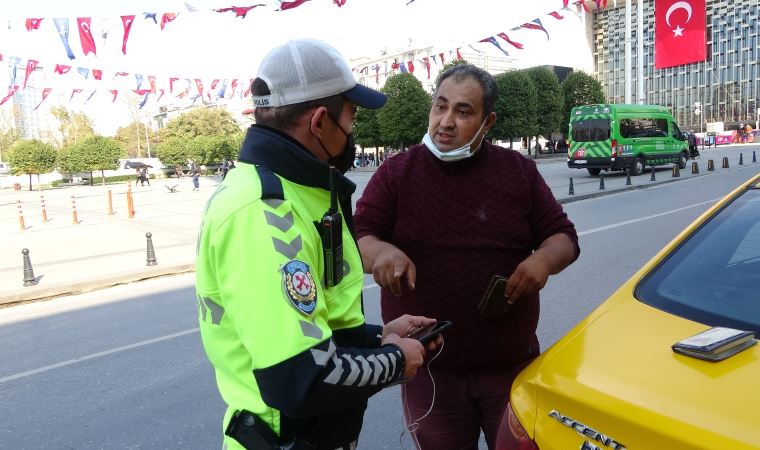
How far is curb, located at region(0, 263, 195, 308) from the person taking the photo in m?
7.24

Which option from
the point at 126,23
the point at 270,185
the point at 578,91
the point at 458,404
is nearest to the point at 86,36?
the point at 126,23

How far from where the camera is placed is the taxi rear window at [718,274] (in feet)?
5.48

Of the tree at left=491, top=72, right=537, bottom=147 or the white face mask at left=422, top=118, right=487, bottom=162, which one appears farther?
the tree at left=491, top=72, right=537, bottom=147

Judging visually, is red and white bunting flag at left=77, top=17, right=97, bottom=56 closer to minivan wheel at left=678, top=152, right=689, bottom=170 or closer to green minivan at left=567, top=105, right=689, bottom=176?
green minivan at left=567, top=105, right=689, bottom=176

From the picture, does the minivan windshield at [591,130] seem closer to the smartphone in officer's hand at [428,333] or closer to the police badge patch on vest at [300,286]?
the smartphone in officer's hand at [428,333]

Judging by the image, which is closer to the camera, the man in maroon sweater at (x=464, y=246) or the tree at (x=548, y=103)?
the man in maroon sweater at (x=464, y=246)

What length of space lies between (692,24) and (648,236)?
13.8m

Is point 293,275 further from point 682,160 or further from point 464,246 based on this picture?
point 682,160

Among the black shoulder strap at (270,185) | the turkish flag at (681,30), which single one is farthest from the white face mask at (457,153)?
the turkish flag at (681,30)

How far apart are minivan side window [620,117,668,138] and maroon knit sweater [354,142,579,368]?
21654 millimetres

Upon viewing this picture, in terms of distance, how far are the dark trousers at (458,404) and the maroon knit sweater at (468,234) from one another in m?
Answer: 0.05

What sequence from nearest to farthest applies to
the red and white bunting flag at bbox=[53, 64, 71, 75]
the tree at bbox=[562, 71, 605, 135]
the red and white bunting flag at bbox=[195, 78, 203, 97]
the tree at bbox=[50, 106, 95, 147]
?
the red and white bunting flag at bbox=[53, 64, 71, 75]
the red and white bunting flag at bbox=[195, 78, 203, 97]
the tree at bbox=[562, 71, 605, 135]
the tree at bbox=[50, 106, 95, 147]

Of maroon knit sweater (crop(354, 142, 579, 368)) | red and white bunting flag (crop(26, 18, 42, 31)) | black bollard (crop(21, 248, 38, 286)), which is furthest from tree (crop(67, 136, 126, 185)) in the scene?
maroon knit sweater (crop(354, 142, 579, 368))

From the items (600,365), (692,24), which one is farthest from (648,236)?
(692,24)
